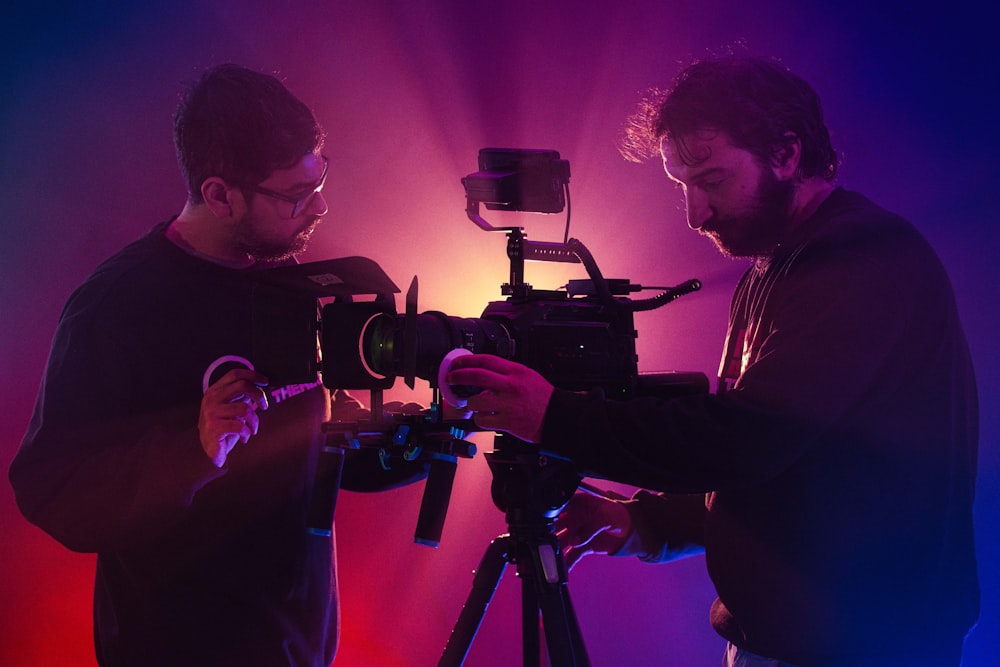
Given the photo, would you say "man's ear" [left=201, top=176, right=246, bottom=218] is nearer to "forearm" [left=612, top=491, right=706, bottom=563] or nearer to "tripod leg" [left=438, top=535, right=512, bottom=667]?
"tripod leg" [left=438, top=535, right=512, bottom=667]

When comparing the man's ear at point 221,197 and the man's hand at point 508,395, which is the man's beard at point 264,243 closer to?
the man's ear at point 221,197

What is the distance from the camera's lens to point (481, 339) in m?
0.95

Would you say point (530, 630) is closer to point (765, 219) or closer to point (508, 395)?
point (508, 395)

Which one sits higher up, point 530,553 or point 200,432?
point 200,432

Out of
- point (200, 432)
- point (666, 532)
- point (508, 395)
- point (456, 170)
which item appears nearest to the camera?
point (508, 395)

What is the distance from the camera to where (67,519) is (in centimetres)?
103

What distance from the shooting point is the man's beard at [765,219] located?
117 centimetres

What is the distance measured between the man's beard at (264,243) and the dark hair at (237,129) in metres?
0.09

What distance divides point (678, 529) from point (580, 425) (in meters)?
0.50

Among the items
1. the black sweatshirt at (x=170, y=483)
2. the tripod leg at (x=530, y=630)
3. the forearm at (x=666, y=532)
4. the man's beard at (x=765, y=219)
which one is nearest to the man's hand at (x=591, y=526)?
the forearm at (x=666, y=532)

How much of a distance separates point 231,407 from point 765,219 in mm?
941

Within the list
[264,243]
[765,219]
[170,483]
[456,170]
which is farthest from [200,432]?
[456,170]

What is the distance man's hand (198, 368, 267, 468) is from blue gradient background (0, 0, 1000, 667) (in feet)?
3.53

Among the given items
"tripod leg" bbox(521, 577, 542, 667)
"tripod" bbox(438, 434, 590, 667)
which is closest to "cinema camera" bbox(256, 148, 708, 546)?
"tripod" bbox(438, 434, 590, 667)
